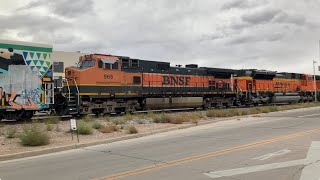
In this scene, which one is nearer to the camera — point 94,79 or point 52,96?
point 52,96

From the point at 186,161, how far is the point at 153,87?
1945 centimetres

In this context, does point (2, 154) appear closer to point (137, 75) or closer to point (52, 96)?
point (52, 96)

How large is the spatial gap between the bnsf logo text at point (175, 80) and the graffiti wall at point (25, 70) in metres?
11.5

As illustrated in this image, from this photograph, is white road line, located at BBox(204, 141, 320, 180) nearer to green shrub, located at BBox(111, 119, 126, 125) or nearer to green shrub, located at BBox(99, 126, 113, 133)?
green shrub, located at BBox(99, 126, 113, 133)

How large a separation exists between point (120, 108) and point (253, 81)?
1907 centimetres

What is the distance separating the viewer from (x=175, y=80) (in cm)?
3148

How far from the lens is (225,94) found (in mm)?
37031

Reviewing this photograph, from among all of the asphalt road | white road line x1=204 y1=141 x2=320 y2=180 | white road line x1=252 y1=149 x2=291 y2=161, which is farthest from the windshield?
white road line x1=204 y1=141 x2=320 y2=180

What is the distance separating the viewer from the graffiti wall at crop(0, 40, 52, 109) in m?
Result: 19.2

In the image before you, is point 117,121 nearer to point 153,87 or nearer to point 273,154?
point 153,87

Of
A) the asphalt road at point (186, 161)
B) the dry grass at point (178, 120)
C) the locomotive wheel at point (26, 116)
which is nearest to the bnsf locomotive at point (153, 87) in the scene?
the locomotive wheel at point (26, 116)

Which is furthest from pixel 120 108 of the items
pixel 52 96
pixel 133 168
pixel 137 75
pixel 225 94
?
pixel 133 168

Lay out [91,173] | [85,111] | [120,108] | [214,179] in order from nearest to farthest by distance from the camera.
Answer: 1. [214,179]
2. [91,173]
3. [85,111]
4. [120,108]

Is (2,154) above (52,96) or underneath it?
underneath
